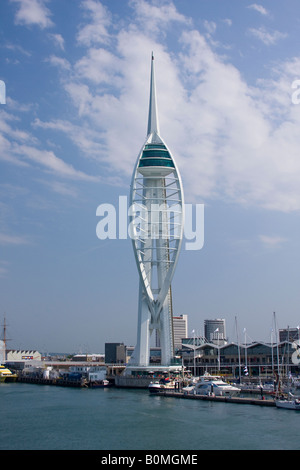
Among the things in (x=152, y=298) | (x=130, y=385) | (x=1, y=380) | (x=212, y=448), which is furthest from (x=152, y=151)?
(x=212, y=448)

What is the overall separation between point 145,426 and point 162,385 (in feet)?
90.0

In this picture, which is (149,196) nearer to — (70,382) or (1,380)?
(70,382)

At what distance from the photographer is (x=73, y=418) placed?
39.5 metres

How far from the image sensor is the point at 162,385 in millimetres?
62281

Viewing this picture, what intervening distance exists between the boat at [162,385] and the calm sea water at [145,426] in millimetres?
9453

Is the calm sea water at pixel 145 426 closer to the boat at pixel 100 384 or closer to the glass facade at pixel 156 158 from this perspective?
the boat at pixel 100 384

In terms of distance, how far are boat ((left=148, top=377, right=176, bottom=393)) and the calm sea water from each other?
9.45m

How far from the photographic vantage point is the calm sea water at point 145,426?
29.4 meters

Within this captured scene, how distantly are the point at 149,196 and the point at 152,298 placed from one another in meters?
14.8

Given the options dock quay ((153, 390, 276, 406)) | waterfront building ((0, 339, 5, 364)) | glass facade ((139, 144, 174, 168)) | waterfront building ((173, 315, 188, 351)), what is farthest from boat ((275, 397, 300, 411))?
waterfront building ((173, 315, 188, 351))

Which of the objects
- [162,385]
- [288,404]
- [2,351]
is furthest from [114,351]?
[288,404]

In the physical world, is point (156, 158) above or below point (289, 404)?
above

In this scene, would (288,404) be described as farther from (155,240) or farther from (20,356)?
(20,356)

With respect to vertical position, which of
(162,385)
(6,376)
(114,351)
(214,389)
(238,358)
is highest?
(114,351)
